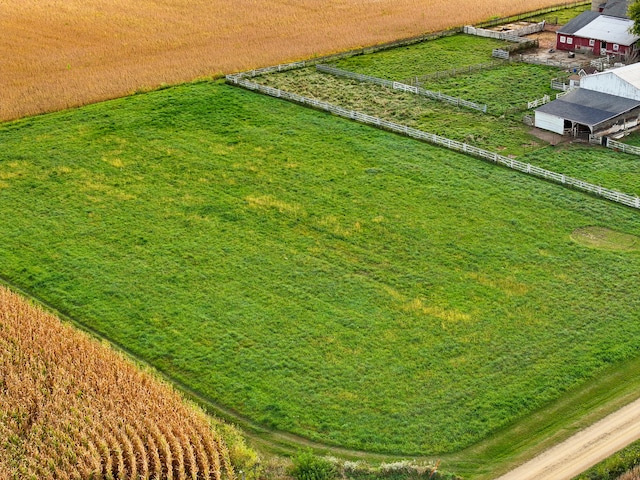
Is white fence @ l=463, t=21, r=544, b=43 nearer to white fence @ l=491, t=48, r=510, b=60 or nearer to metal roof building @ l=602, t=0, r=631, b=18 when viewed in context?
white fence @ l=491, t=48, r=510, b=60

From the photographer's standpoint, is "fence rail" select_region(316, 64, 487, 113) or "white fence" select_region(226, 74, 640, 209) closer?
"white fence" select_region(226, 74, 640, 209)

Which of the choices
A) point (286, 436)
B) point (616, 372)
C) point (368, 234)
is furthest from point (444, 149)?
point (286, 436)

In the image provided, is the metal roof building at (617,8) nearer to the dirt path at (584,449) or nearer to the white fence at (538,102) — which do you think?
the white fence at (538,102)

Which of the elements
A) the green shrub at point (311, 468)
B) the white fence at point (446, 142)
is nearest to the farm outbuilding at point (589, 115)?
the white fence at point (446, 142)

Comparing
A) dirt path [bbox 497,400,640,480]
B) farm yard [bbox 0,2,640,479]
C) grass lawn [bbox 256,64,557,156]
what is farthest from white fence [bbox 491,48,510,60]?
dirt path [bbox 497,400,640,480]

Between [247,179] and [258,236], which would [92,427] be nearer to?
[258,236]
